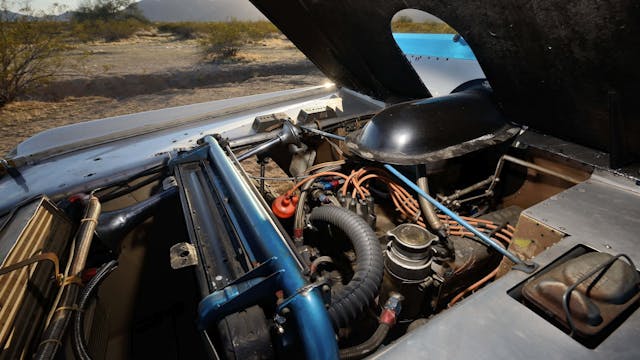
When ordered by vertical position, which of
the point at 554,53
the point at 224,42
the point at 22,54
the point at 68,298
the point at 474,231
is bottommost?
the point at 68,298

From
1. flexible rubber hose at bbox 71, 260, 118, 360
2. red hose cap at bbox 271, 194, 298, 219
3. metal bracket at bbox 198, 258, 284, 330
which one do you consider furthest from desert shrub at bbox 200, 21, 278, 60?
metal bracket at bbox 198, 258, 284, 330

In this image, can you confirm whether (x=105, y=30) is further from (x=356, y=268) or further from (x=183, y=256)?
(x=356, y=268)

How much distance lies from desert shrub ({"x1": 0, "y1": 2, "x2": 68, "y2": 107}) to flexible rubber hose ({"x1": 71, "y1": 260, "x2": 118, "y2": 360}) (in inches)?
488

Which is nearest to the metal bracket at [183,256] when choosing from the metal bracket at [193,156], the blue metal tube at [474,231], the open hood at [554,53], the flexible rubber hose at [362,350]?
the flexible rubber hose at [362,350]

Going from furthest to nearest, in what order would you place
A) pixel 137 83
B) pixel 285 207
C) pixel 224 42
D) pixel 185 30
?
pixel 185 30, pixel 224 42, pixel 137 83, pixel 285 207

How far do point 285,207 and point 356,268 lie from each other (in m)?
0.76

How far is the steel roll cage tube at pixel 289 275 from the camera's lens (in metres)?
0.83

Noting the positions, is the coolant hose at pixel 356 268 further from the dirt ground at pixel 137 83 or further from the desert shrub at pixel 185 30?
the desert shrub at pixel 185 30

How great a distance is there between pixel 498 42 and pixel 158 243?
106 inches

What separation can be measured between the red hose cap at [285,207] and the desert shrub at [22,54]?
1262cm

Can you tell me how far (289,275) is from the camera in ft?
3.22

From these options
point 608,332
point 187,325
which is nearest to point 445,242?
point 608,332

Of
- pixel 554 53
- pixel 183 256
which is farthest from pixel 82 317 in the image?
pixel 554 53

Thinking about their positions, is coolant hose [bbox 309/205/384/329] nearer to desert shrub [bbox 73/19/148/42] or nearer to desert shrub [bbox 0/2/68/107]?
desert shrub [bbox 0/2/68/107]
